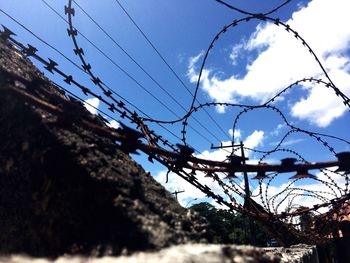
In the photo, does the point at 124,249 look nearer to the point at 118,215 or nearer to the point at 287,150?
the point at 118,215

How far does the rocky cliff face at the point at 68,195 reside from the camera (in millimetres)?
1343

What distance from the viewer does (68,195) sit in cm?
148

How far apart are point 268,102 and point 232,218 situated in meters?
66.2

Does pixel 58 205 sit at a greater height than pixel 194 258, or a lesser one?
greater

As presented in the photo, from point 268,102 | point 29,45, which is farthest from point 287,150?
point 29,45

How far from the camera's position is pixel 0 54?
2365mm

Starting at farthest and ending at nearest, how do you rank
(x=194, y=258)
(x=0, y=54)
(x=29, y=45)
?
1. (x=29, y=45)
2. (x=0, y=54)
3. (x=194, y=258)

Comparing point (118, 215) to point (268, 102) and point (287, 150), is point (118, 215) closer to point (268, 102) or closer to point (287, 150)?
point (268, 102)

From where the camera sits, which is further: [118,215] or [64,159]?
[64,159]

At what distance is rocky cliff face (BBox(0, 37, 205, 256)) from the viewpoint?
134 centimetres

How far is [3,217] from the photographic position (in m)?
1.71

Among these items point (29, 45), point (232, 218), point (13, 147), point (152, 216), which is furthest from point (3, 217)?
point (232, 218)

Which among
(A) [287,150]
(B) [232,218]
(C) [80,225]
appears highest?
(B) [232,218]

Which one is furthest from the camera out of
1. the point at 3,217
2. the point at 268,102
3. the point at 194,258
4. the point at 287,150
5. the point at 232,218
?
the point at 232,218
